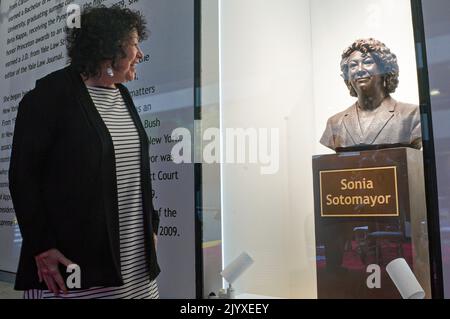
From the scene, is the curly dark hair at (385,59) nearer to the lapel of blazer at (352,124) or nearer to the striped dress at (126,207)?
the lapel of blazer at (352,124)

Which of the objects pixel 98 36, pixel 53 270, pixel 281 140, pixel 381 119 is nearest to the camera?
pixel 53 270

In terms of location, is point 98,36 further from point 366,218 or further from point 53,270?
point 366,218

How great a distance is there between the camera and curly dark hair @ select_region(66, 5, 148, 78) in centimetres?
154

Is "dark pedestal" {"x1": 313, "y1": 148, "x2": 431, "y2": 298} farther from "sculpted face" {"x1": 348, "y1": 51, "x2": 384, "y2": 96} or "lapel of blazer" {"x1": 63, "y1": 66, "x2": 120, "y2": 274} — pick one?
"lapel of blazer" {"x1": 63, "y1": 66, "x2": 120, "y2": 274}

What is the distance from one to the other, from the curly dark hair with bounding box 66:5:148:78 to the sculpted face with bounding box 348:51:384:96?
879 millimetres

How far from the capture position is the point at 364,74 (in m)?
1.79

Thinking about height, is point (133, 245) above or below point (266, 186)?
below

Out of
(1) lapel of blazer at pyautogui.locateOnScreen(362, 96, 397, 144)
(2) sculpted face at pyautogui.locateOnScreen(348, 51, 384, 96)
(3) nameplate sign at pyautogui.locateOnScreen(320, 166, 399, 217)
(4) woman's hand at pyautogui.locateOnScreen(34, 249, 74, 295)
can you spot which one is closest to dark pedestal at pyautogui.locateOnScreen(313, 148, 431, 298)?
(3) nameplate sign at pyautogui.locateOnScreen(320, 166, 399, 217)

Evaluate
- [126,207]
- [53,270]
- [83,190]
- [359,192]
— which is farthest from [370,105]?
[53,270]

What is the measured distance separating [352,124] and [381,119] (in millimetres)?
118

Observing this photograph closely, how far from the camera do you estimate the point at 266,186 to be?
2.01 m
